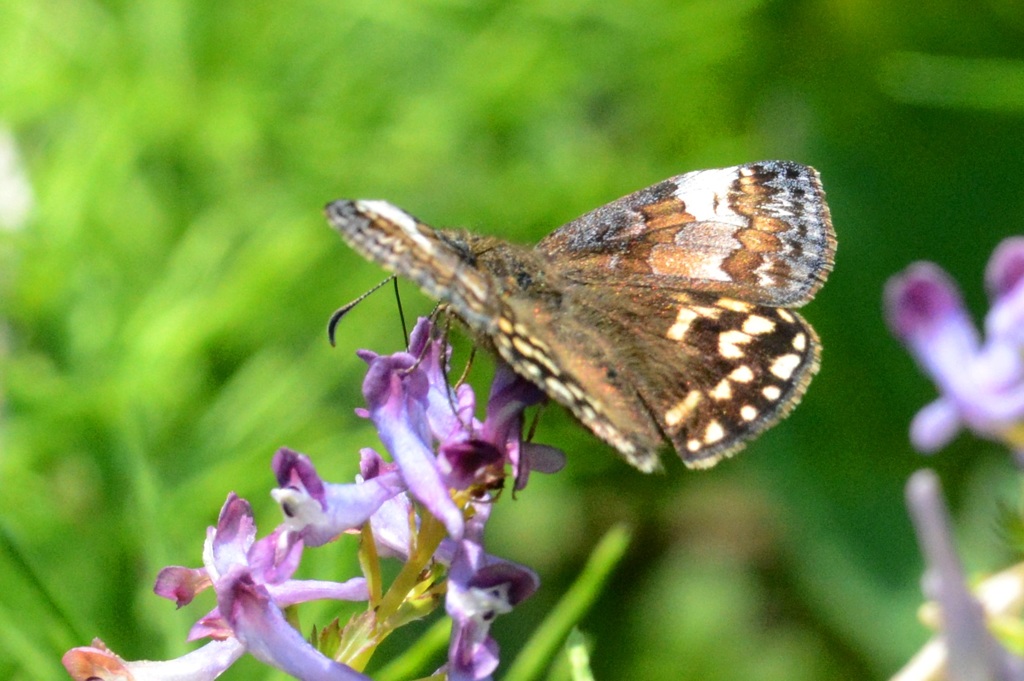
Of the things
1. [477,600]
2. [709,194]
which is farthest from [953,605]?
[709,194]

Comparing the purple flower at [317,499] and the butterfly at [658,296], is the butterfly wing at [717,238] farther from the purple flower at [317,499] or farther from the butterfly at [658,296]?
the purple flower at [317,499]

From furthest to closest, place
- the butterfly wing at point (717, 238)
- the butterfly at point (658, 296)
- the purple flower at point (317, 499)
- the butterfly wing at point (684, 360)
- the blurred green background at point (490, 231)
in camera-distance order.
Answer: the blurred green background at point (490, 231) < the butterfly wing at point (717, 238) < the butterfly wing at point (684, 360) < the butterfly at point (658, 296) < the purple flower at point (317, 499)

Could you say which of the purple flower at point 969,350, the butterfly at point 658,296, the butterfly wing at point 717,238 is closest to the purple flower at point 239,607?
the butterfly at point 658,296

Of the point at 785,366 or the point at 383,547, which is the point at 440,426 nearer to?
the point at 383,547

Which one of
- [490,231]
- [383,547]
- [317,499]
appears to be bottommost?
[490,231]

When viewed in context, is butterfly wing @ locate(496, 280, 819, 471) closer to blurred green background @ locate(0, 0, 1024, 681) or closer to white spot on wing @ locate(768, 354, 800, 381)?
white spot on wing @ locate(768, 354, 800, 381)

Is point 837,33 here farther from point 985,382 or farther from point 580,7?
point 985,382
